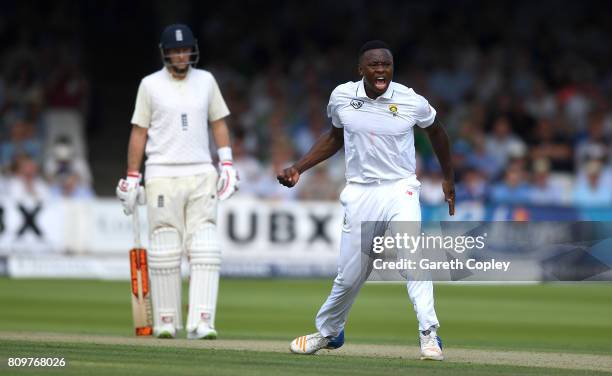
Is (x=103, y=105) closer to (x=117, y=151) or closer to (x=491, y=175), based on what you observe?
(x=117, y=151)

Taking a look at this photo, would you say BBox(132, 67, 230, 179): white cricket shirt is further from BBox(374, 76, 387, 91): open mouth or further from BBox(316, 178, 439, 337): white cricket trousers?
BBox(374, 76, 387, 91): open mouth

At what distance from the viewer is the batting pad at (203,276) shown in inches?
364

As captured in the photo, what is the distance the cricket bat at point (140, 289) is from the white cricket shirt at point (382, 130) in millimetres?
2259

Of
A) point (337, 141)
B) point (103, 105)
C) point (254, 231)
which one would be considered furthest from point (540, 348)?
point (103, 105)

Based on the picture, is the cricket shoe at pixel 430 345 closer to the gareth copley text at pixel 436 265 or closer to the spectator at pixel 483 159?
the gareth copley text at pixel 436 265

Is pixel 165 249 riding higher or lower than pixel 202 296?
higher

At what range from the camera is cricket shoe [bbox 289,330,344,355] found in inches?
316

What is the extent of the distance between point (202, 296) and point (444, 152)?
2.17 metres

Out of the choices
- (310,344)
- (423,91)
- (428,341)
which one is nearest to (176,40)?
(310,344)

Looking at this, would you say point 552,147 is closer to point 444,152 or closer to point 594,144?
point 594,144

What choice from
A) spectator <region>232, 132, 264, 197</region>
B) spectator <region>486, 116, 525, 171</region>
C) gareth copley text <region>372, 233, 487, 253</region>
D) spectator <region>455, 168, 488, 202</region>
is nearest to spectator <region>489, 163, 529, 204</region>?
spectator <region>455, 168, 488, 202</region>

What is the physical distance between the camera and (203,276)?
30.5 ft

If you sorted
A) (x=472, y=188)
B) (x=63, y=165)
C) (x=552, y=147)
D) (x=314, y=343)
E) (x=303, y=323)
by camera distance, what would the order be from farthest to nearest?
1. (x=552, y=147)
2. (x=63, y=165)
3. (x=472, y=188)
4. (x=303, y=323)
5. (x=314, y=343)

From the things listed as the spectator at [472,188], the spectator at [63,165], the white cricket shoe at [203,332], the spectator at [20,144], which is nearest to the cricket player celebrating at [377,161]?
the white cricket shoe at [203,332]
